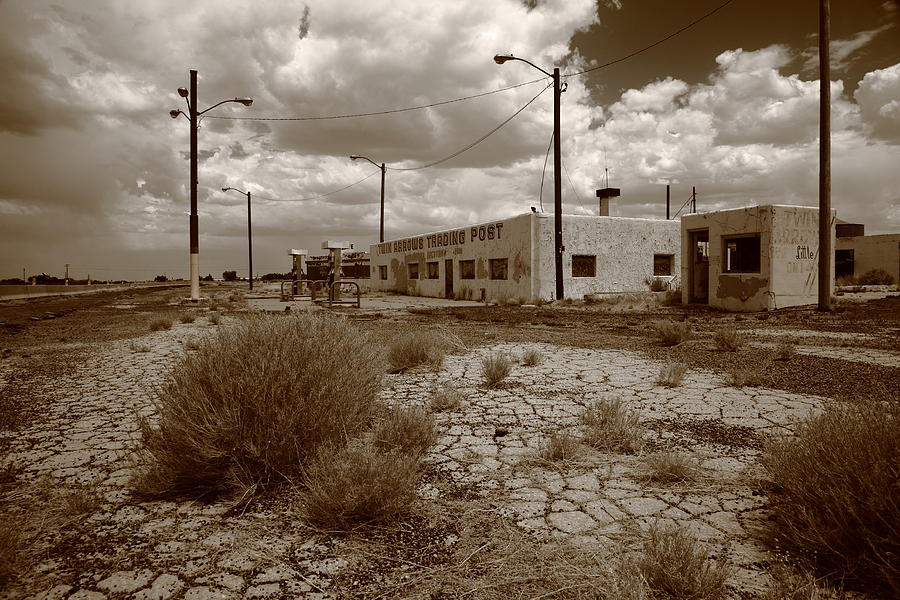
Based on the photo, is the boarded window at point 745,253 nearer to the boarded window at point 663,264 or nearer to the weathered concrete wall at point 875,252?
the boarded window at point 663,264

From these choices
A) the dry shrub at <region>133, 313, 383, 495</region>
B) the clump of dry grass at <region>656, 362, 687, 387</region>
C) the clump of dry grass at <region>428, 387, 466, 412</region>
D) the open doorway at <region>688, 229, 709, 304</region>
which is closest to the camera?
the dry shrub at <region>133, 313, 383, 495</region>

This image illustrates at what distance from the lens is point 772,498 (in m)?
2.72

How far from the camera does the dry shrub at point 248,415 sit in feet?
10.1

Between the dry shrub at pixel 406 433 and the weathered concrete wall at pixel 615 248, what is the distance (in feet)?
64.1

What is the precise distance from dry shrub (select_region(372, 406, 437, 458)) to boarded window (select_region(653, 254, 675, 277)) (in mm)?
23806

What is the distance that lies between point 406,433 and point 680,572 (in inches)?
80.4

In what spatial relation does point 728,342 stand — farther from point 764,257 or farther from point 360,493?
point 764,257

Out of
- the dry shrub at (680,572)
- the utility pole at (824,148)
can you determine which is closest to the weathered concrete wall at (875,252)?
the utility pole at (824,148)

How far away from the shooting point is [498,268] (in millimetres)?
25078

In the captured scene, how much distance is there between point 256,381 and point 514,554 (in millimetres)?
1838

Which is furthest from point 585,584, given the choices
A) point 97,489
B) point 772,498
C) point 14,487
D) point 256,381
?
point 14,487

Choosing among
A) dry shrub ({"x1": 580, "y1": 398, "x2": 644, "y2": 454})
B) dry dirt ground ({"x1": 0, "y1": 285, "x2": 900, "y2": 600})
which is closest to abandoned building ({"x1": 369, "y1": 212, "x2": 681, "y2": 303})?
dry dirt ground ({"x1": 0, "y1": 285, "x2": 900, "y2": 600})

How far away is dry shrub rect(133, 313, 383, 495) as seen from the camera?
10.1ft

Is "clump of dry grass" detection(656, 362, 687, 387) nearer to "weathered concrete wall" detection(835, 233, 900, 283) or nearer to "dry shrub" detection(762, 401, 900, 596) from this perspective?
"dry shrub" detection(762, 401, 900, 596)
